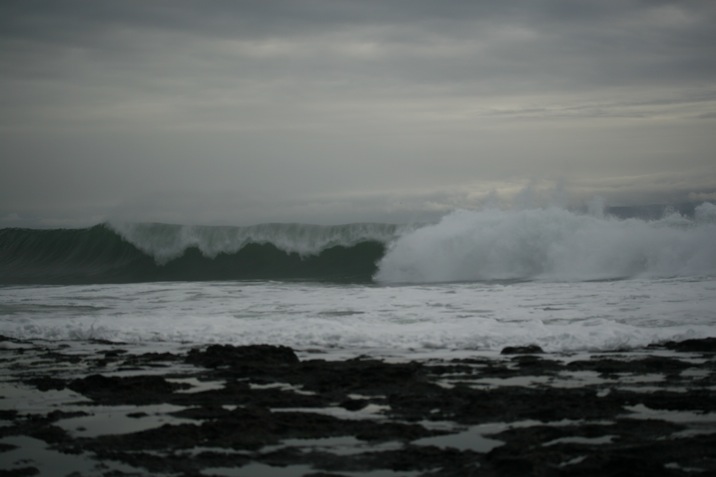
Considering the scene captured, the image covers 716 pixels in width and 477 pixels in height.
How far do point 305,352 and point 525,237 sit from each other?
17.2 meters

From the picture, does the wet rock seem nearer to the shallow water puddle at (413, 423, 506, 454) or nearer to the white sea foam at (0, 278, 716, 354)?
the shallow water puddle at (413, 423, 506, 454)

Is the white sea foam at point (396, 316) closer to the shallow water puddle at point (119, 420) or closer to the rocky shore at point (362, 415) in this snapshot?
the rocky shore at point (362, 415)

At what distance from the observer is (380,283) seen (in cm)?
2411

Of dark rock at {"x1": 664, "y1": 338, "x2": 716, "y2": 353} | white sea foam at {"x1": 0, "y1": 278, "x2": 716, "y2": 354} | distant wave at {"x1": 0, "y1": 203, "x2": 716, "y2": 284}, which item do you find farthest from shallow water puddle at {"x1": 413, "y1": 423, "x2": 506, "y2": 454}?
distant wave at {"x1": 0, "y1": 203, "x2": 716, "y2": 284}

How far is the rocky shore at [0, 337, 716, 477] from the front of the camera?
16.2 ft

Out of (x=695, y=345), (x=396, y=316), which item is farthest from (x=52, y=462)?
(x=396, y=316)

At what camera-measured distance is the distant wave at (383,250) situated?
23.4m

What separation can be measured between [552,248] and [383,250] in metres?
7.52

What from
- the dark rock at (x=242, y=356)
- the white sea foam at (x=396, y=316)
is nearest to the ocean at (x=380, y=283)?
the white sea foam at (x=396, y=316)

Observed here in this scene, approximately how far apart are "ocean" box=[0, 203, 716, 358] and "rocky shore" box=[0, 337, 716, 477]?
5.48ft

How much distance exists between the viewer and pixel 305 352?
1006 centimetres

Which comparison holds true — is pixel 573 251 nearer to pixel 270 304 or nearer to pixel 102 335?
pixel 270 304

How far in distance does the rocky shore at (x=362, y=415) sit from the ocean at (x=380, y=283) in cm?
167

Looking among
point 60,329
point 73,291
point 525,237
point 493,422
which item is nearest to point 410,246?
point 525,237
